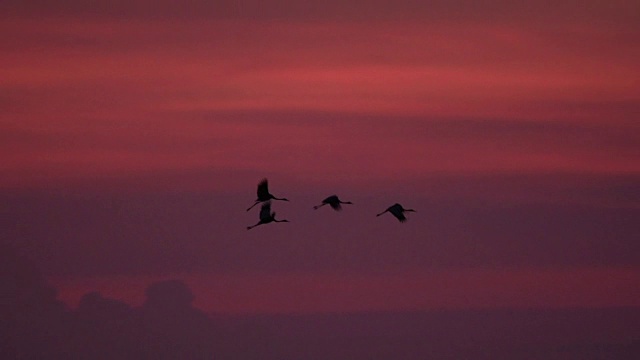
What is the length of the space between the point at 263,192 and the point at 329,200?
4.79 meters

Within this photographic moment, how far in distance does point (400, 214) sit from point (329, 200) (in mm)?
5555

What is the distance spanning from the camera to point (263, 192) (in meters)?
91.5

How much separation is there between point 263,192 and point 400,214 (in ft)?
24.5

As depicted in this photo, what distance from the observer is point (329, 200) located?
88.2 metres

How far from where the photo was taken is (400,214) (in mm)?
92188
